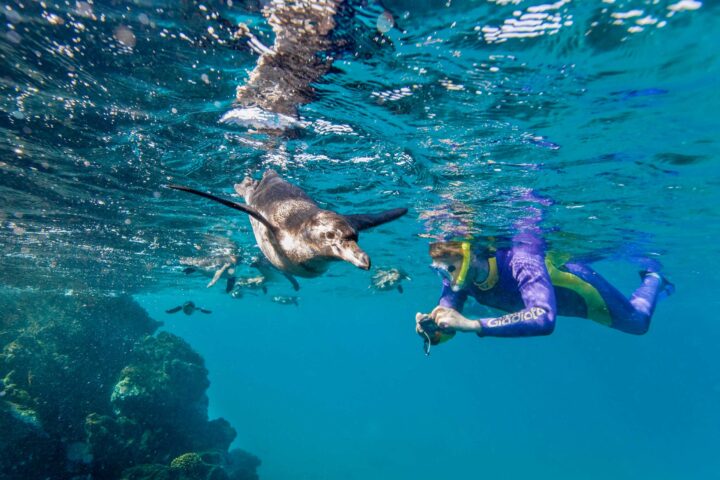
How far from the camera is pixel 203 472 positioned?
457 inches

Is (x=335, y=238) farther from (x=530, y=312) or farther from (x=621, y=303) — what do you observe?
(x=621, y=303)

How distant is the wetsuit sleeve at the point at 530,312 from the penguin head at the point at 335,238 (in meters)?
3.44

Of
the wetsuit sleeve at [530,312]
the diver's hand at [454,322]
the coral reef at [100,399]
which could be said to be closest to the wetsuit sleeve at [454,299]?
the wetsuit sleeve at [530,312]

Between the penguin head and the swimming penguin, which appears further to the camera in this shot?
the swimming penguin

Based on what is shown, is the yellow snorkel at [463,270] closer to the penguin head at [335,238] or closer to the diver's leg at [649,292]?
the diver's leg at [649,292]

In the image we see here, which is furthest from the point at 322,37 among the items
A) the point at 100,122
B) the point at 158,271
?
the point at 158,271

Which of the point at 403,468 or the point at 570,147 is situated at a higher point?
the point at 570,147

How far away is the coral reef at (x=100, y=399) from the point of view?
11367 millimetres

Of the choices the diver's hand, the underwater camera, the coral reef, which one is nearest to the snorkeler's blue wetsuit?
the diver's hand

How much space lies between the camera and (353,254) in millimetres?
2393

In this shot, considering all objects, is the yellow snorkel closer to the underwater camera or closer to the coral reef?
the underwater camera

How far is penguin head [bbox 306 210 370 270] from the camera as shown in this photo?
241cm

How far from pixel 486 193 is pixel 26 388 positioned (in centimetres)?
1759

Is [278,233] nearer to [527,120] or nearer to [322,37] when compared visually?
[322,37]
